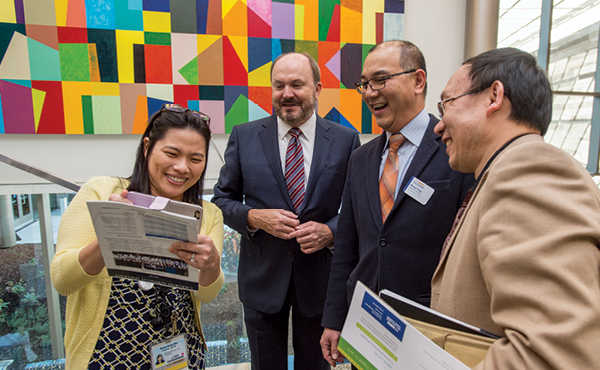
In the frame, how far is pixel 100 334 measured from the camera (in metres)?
1.14

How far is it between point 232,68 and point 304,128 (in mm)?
1183

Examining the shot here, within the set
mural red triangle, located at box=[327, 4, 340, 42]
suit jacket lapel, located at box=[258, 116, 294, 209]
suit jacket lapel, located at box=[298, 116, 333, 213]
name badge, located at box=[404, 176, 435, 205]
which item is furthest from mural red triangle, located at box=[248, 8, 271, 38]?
name badge, located at box=[404, 176, 435, 205]

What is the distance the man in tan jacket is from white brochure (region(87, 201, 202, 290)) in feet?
2.31

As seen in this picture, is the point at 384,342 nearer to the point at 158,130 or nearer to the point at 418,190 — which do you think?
the point at 418,190

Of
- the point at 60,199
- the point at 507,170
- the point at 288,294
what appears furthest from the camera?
the point at 60,199

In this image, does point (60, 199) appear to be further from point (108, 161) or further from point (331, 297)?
point (331, 297)

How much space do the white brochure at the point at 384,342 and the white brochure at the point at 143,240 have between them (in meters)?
0.50

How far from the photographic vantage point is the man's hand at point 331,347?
4.62 feet

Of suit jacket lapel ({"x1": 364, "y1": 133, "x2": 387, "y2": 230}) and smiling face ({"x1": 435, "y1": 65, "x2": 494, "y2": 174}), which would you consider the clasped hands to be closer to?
suit jacket lapel ({"x1": 364, "y1": 133, "x2": 387, "y2": 230})

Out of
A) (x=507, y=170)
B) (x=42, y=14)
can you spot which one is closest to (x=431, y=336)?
(x=507, y=170)

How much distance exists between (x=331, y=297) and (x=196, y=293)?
582 mm

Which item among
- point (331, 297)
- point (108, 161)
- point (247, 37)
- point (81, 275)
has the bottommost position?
point (331, 297)

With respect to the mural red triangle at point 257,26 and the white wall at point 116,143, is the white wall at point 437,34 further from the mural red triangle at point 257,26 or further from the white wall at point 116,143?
the mural red triangle at point 257,26

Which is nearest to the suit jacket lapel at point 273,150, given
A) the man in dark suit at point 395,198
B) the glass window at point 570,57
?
the man in dark suit at point 395,198
